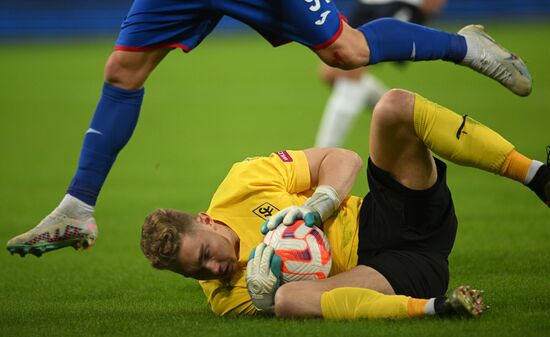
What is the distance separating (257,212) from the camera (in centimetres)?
475

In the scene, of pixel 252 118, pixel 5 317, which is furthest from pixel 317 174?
pixel 252 118

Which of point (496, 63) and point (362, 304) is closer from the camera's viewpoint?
point (362, 304)

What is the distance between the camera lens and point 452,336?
12.8 feet

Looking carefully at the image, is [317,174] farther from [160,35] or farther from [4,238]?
[4,238]

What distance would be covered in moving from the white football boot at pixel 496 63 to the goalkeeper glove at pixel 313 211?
938 millimetres

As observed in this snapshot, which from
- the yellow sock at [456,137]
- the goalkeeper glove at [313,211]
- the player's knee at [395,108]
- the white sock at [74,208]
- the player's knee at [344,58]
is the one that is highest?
the player's knee at [344,58]

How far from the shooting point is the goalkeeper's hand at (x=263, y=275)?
170 inches

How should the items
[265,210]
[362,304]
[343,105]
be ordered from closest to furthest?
[362,304], [265,210], [343,105]

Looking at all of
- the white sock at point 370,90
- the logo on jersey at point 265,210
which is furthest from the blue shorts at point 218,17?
the white sock at point 370,90

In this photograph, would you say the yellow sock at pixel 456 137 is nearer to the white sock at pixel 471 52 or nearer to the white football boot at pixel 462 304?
the white sock at pixel 471 52

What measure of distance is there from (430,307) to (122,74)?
6.51ft

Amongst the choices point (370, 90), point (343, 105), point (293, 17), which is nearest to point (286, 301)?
point (293, 17)

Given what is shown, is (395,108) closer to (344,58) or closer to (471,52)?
(344,58)

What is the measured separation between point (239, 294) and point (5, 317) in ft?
3.89
